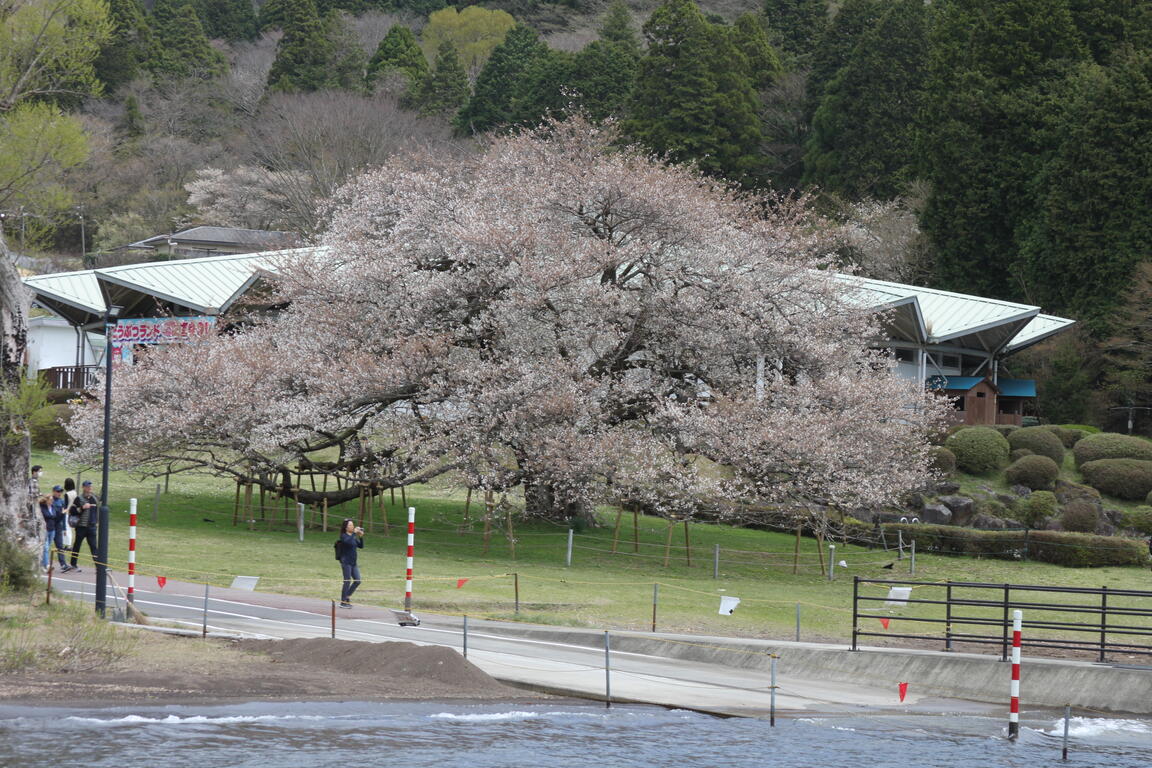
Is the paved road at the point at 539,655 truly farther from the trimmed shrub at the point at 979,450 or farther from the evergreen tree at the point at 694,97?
the evergreen tree at the point at 694,97


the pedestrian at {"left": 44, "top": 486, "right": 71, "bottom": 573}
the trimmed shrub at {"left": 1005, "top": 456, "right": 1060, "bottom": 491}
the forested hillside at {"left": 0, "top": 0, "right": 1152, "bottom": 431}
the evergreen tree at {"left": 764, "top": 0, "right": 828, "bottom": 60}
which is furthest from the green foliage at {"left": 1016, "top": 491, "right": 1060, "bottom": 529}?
the evergreen tree at {"left": 764, "top": 0, "right": 828, "bottom": 60}

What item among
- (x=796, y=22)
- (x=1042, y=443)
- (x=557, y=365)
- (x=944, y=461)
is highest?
(x=796, y=22)

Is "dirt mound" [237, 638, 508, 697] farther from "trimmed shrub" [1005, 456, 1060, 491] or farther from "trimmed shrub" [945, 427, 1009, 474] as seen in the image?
"trimmed shrub" [945, 427, 1009, 474]

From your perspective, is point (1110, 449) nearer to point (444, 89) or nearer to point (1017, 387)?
point (1017, 387)

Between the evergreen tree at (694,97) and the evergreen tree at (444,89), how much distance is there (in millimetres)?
18480

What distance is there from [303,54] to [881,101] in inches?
1722

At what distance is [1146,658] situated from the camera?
69.3ft

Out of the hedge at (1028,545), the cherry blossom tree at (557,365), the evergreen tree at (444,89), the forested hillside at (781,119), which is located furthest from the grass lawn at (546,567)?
the evergreen tree at (444,89)

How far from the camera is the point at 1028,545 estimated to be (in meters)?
37.1

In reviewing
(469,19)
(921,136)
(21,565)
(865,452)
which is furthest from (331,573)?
(469,19)

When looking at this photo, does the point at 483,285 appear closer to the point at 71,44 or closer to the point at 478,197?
the point at 478,197

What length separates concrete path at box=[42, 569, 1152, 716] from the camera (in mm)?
17844

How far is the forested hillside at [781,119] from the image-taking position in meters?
55.9

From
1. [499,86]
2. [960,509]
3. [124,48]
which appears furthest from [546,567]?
[124,48]
